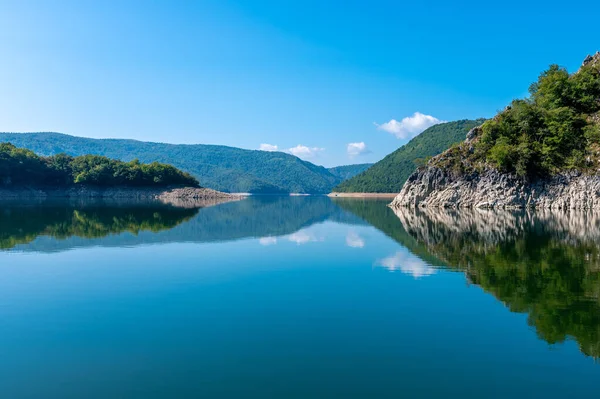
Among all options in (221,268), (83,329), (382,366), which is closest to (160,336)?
(83,329)

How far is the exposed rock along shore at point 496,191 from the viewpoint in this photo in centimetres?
7188

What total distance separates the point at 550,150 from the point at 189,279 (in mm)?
77205

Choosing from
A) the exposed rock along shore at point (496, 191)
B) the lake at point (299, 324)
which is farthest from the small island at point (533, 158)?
the lake at point (299, 324)

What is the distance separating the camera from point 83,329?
12555 millimetres

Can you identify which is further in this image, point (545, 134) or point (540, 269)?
point (545, 134)

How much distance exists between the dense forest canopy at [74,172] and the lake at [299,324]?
414 feet

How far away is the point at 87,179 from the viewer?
5748 inches

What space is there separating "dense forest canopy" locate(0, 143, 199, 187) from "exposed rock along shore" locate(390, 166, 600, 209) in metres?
93.7

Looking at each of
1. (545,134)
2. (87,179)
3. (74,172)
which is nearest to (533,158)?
(545,134)

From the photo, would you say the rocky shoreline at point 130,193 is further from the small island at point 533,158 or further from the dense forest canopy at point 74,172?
the small island at point 533,158

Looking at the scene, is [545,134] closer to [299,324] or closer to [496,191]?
[496,191]

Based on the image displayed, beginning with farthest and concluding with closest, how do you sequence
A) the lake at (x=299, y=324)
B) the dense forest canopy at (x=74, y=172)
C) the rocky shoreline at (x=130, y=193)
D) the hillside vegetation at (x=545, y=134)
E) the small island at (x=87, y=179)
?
the rocky shoreline at (x=130, y=193), the small island at (x=87, y=179), the dense forest canopy at (x=74, y=172), the hillside vegetation at (x=545, y=134), the lake at (x=299, y=324)

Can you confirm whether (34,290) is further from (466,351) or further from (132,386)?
(466,351)

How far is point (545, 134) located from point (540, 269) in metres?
70.6
